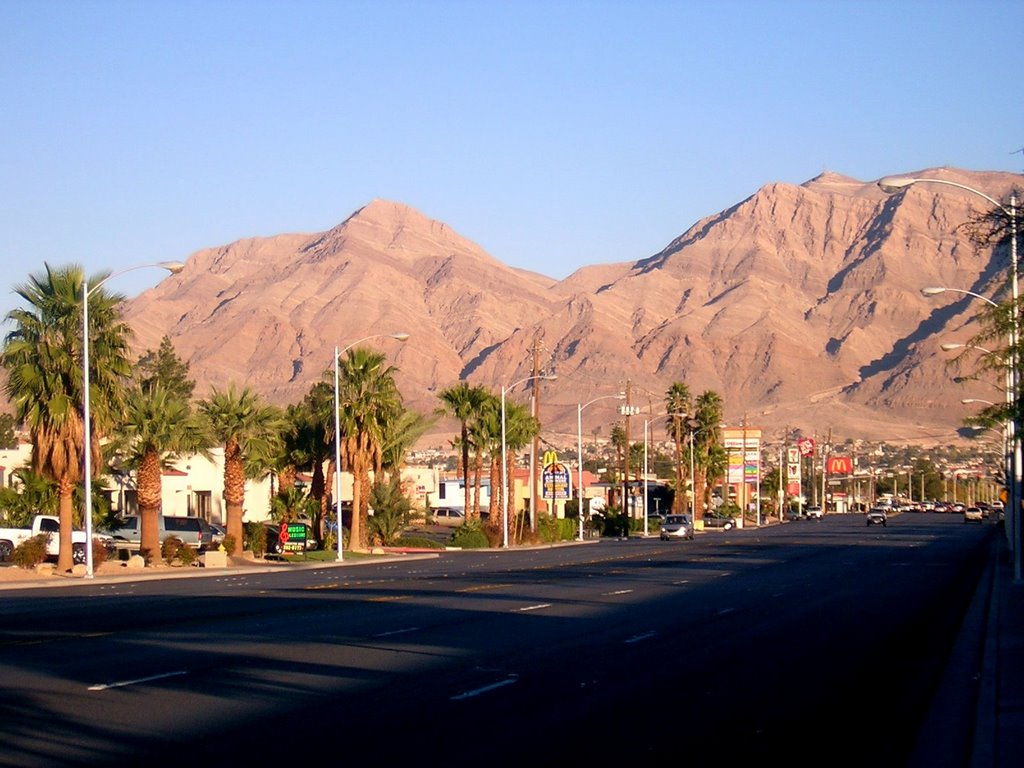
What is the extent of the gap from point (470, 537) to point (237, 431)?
62.2ft

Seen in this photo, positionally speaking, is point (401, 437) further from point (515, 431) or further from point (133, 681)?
point (133, 681)

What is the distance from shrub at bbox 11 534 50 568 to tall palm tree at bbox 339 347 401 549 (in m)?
19.5

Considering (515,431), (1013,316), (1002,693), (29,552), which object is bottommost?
(1002,693)

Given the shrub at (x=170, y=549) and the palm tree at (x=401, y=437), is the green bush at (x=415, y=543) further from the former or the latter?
the shrub at (x=170, y=549)

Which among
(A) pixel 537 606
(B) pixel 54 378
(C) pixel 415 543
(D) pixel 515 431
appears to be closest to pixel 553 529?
(D) pixel 515 431

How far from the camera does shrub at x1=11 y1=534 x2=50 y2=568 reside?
41281 millimetres

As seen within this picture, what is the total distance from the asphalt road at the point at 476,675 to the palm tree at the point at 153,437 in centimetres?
1446

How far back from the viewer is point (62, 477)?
4209cm

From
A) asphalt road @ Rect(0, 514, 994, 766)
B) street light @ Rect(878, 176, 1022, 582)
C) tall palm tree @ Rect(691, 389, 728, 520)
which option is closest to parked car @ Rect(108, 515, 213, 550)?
asphalt road @ Rect(0, 514, 994, 766)

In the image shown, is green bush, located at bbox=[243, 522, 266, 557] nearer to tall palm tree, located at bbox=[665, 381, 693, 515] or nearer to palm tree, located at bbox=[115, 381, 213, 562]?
palm tree, located at bbox=[115, 381, 213, 562]

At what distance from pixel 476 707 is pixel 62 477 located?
3137 centimetres

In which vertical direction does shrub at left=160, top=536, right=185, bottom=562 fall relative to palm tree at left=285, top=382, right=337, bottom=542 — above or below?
below

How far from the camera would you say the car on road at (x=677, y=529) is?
80562 millimetres

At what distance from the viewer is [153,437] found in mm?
47344
